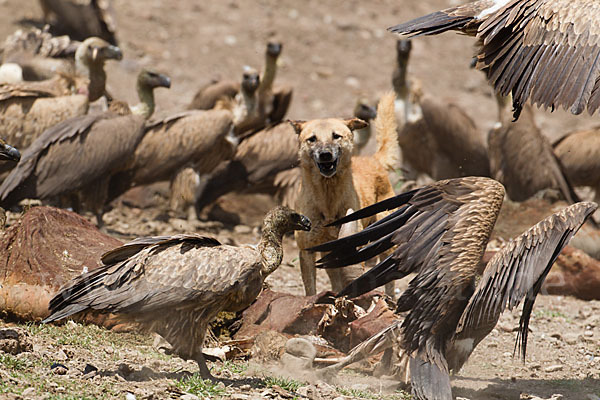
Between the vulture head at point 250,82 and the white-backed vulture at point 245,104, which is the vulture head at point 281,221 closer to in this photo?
the white-backed vulture at point 245,104

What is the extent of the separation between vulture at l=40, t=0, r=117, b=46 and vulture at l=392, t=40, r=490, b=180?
488 centimetres

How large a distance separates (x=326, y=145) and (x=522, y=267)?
1936mm

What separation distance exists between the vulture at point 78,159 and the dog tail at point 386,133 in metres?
2.93

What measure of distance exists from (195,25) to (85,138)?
8858 mm

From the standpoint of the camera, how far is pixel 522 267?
4691 mm

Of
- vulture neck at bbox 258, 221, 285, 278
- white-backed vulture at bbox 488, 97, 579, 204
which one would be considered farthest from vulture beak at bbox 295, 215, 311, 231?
white-backed vulture at bbox 488, 97, 579, 204

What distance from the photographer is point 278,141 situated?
10.6 meters

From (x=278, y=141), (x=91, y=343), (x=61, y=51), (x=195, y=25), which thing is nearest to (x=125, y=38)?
(x=195, y=25)

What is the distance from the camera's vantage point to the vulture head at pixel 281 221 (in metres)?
5.19

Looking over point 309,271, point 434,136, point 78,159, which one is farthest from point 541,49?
point 434,136

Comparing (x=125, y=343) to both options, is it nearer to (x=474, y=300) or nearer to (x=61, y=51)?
(x=474, y=300)

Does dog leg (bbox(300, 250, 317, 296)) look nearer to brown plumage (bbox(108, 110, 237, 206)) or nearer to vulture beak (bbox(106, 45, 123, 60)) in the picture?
brown plumage (bbox(108, 110, 237, 206))

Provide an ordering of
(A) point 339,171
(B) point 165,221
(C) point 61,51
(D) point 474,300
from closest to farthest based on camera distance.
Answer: (D) point 474,300, (A) point 339,171, (B) point 165,221, (C) point 61,51

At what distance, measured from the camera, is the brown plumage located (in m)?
9.80
